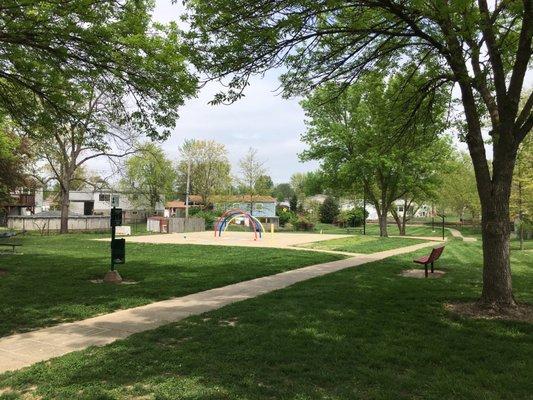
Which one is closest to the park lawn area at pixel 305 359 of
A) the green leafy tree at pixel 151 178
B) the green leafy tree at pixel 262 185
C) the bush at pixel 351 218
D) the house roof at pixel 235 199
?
the bush at pixel 351 218

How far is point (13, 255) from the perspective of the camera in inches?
653

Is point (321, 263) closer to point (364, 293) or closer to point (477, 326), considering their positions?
point (364, 293)

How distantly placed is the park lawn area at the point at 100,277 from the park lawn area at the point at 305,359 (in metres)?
2.09

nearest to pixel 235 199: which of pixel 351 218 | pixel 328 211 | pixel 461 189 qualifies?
pixel 351 218

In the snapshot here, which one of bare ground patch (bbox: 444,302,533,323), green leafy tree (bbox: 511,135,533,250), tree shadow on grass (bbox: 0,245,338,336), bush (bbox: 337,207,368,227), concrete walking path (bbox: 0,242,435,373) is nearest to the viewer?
concrete walking path (bbox: 0,242,435,373)

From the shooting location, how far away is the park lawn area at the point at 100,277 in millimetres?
7793

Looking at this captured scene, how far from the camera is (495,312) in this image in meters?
7.61

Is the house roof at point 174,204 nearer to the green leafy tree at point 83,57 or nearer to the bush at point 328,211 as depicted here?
the bush at point 328,211

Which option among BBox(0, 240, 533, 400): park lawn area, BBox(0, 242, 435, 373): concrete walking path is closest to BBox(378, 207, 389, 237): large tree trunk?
BBox(0, 242, 435, 373): concrete walking path

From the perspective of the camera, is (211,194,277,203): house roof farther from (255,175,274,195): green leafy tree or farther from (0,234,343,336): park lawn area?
(0,234,343,336): park lawn area

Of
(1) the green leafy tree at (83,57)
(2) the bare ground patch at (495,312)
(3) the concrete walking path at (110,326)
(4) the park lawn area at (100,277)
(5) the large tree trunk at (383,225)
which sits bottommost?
(3) the concrete walking path at (110,326)

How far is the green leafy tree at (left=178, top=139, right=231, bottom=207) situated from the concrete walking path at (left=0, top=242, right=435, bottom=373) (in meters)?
49.5

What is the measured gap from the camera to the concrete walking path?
5512mm

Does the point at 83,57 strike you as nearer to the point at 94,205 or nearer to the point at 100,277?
the point at 100,277
